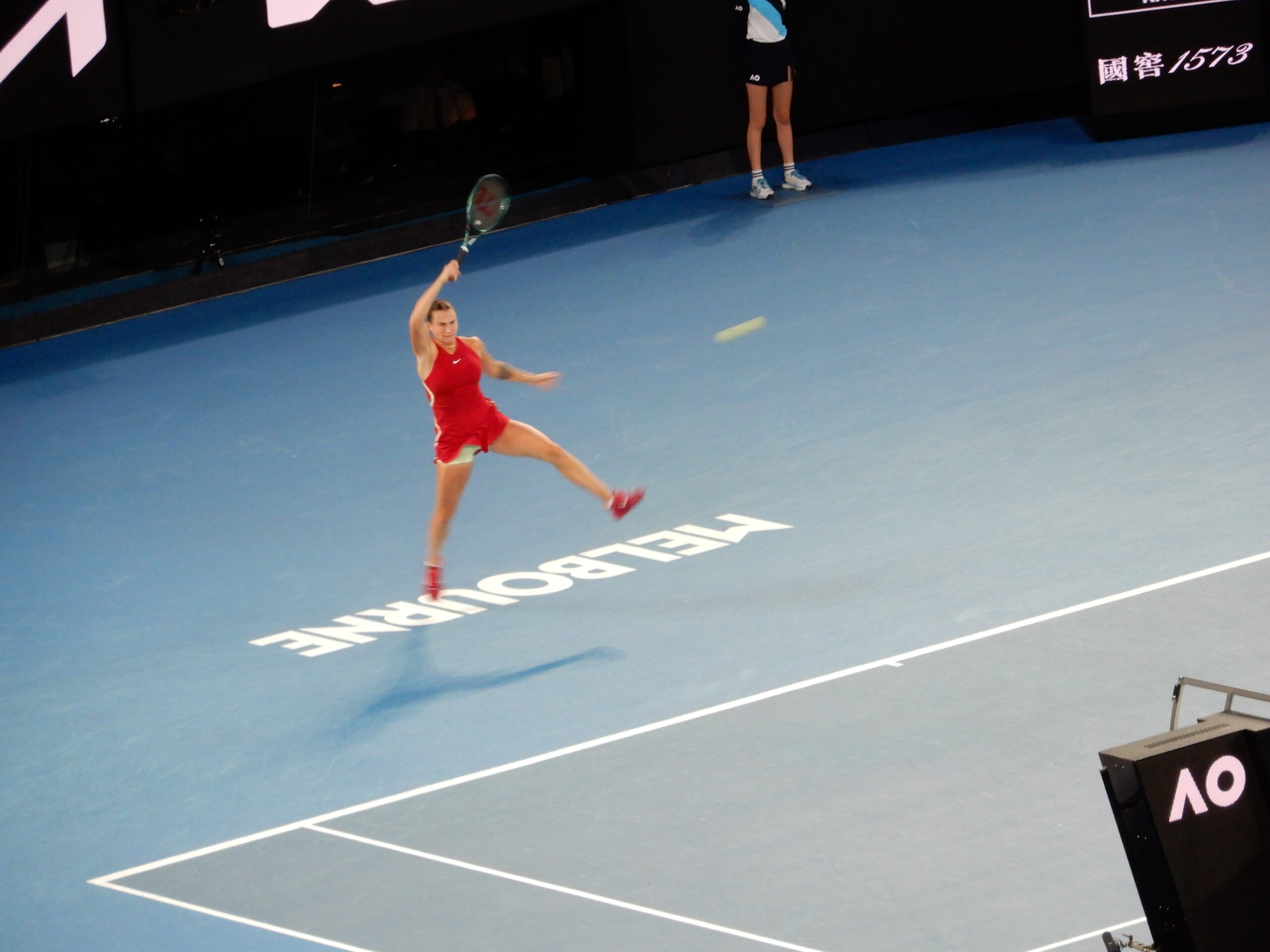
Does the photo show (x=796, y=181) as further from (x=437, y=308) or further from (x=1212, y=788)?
(x=1212, y=788)

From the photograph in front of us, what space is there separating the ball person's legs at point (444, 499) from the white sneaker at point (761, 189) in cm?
625

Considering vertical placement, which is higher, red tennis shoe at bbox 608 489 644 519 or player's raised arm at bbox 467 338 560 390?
player's raised arm at bbox 467 338 560 390

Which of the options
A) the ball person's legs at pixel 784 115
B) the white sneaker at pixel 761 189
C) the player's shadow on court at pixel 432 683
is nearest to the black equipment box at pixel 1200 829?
the player's shadow on court at pixel 432 683

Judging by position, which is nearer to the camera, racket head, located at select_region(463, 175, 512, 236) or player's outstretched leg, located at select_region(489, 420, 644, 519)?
player's outstretched leg, located at select_region(489, 420, 644, 519)

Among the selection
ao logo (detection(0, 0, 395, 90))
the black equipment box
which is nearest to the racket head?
ao logo (detection(0, 0, 395, 90))

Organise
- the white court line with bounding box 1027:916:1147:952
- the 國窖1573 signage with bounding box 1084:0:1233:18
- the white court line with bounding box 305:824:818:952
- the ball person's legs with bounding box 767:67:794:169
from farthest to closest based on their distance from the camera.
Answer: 1. the ball person's legs with bounding box 767:67:794:169
2. the 國窖1573 signage with bounding box 1084:0:1233:18
3. the white court line with bounding box 305:824:818:952
4. the white court line with bounding box 1027:916:1147:952

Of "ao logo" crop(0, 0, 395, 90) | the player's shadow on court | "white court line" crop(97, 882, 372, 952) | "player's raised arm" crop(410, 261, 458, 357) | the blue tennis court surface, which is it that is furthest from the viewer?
"ao logo" crop(0, 0, 395, 90)

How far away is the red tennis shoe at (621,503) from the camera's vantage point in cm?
840

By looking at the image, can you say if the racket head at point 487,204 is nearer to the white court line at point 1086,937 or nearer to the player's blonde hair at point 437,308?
the player's blonde hair at point 437,308

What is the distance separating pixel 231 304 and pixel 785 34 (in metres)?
5.04

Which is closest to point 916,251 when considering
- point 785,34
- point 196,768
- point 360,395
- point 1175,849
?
point 785,34

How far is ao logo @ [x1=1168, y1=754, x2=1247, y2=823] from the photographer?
3.52m

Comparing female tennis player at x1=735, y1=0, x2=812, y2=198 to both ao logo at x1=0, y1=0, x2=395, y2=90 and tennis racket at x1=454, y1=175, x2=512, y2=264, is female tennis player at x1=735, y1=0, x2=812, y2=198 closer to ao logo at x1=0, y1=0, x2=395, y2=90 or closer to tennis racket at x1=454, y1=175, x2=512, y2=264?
tennis racket at x1=454, y1=175, x2=512, y2=264

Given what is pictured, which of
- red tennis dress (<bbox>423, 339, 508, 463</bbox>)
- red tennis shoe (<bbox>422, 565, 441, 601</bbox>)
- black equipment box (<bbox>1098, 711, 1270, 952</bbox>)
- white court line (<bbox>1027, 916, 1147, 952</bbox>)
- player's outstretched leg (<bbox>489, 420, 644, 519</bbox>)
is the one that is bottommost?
white court line (<bbox>1027, 916, 1147, 952</bbox>)
